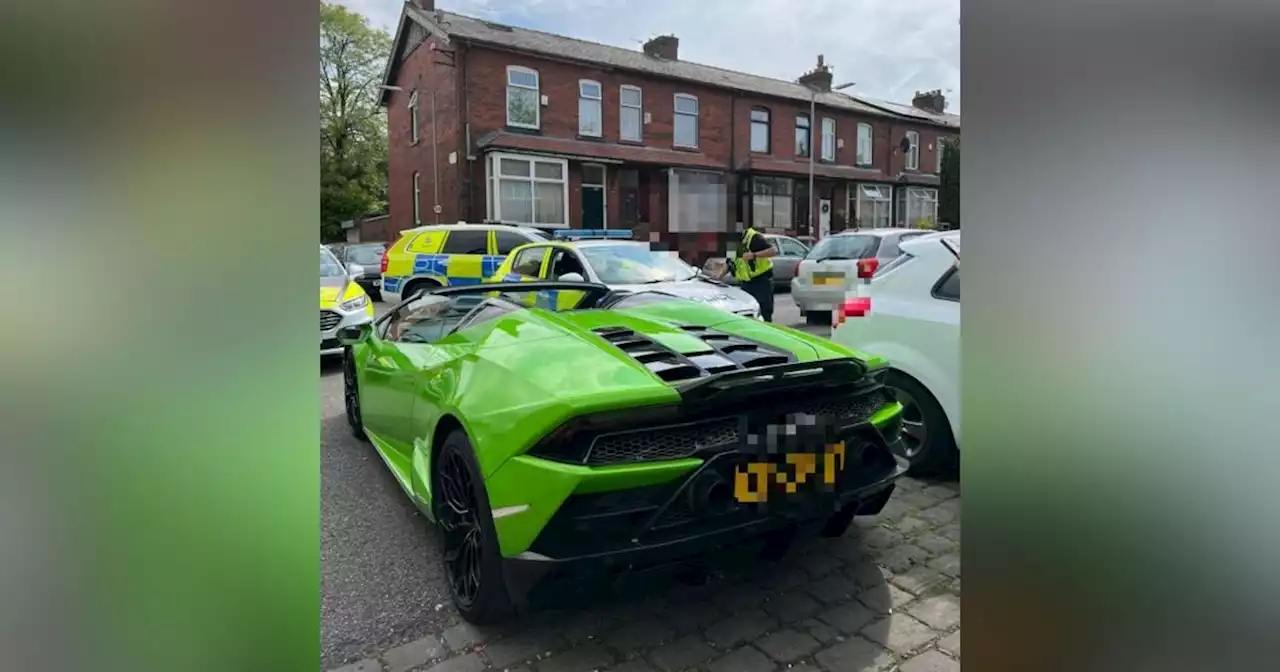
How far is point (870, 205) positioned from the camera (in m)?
10.1

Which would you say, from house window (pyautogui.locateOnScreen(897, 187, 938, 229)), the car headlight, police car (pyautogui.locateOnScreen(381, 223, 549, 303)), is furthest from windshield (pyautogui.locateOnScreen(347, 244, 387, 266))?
house window (pyautogui.locateOnScreen(897, 187, 938, 229))

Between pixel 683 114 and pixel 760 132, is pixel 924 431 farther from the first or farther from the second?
pixel 683 114

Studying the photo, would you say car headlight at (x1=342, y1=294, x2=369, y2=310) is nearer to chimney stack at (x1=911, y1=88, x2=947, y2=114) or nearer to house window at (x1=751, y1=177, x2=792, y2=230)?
house window at (x1=751, y1=177, x2=792, y2=230)

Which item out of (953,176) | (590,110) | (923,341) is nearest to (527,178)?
(590,110)

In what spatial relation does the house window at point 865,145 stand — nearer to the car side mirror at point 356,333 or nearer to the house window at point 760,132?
the house window at point 760,132

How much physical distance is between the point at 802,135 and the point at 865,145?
2.65 m

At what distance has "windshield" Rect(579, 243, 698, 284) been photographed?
6.02 meters

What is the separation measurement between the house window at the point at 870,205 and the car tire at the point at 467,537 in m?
7.16

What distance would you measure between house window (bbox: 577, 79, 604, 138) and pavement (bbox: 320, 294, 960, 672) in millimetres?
14147

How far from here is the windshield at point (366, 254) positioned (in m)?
12.1

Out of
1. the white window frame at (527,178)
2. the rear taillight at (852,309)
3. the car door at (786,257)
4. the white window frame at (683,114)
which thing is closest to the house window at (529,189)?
the white window frame at (527,178)
